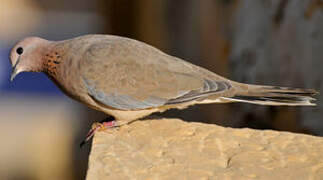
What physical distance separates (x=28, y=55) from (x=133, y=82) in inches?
21.1

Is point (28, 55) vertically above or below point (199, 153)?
above

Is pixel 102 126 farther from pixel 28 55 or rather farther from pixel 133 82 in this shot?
pixel 28 55

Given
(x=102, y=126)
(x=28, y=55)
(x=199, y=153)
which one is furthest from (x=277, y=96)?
(x=28, y=55)

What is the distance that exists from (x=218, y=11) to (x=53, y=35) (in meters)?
4.59

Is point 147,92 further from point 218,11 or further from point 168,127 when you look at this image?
point 218,11

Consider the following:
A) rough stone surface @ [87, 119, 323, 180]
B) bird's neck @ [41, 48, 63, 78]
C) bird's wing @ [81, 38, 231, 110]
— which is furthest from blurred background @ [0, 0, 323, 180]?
bird's neck @ [41, 48, 63, 78]

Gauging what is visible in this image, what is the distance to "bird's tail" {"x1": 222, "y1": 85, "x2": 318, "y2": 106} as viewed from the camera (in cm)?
236

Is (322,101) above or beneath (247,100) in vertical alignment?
beneath

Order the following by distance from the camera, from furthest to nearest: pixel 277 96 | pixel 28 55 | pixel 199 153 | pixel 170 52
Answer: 1. pixel 170 52
2. pixel 28 55
3. pixel 277 96
4. pixel 199 153

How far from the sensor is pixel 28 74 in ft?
24.9

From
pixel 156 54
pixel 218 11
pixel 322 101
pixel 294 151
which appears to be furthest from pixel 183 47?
pixel 294 151

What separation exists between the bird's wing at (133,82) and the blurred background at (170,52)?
1278 millimetres

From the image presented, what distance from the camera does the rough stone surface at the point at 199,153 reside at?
1998 mm

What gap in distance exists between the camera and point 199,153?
219 cm
